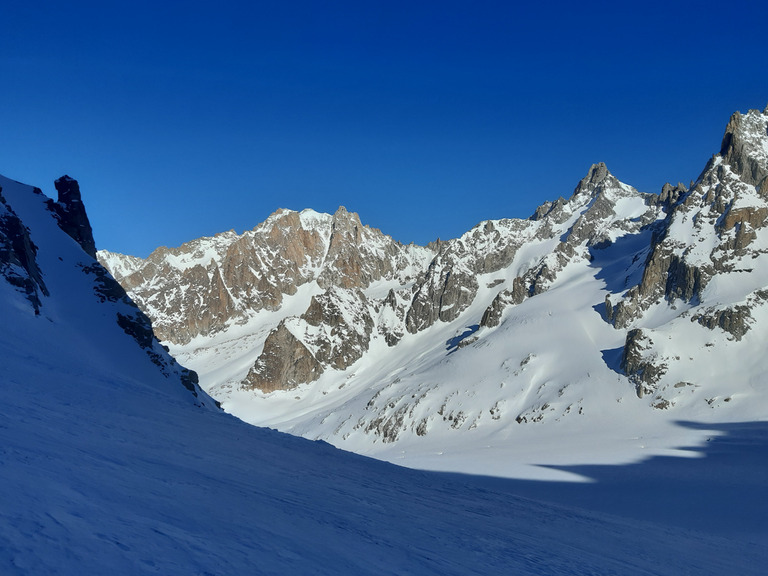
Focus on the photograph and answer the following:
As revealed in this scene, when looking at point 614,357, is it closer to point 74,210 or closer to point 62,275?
point 74,210

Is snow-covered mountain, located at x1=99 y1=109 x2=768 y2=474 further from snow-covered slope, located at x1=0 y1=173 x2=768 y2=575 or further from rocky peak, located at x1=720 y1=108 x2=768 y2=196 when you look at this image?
snow-covered slope, located at x1=0 y1=173 x2=768 y2=575

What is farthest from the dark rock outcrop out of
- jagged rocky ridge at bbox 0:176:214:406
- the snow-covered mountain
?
the snow-covered mountain

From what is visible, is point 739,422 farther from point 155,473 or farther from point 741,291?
point 155,473

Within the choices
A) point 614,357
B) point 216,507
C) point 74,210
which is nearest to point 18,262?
point 74,210

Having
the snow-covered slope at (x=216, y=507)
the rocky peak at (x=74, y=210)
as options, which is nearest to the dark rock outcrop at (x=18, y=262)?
the snow-covered slope at (x=216, y=507)

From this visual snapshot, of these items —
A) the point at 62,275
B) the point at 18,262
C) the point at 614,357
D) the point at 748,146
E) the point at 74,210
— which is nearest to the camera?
the point at 18,262

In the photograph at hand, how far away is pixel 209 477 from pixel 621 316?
14284 centimetres

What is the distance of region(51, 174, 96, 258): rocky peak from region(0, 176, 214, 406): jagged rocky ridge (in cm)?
13

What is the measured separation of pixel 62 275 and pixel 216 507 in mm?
49520

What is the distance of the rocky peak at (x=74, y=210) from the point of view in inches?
2662

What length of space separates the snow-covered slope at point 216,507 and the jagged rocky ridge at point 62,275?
2.84 m

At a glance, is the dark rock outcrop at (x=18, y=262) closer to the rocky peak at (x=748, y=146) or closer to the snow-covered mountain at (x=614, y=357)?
the snow-covered mountain at (x=614, y=357)

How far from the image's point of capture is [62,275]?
5400cm

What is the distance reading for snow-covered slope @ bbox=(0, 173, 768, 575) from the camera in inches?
351
